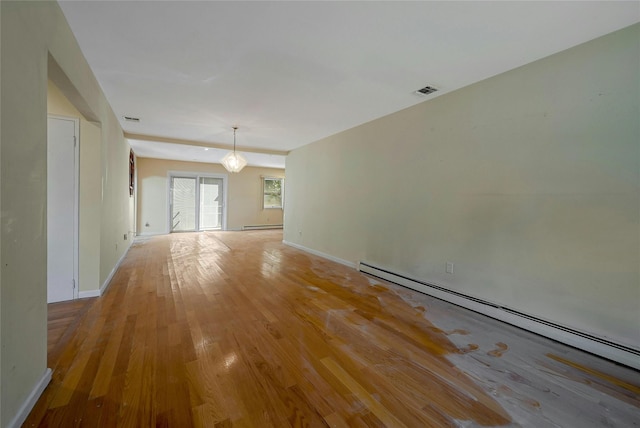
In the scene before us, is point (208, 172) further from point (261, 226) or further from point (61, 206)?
point (61, 206)

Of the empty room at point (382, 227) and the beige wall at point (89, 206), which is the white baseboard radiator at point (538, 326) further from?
the beige wall at point (89, 206)

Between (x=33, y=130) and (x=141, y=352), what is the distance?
152 cm

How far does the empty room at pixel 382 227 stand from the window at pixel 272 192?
221 inches

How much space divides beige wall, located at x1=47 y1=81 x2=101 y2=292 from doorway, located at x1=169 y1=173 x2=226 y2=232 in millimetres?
5424

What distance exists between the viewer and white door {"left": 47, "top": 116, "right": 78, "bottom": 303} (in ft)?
8.49

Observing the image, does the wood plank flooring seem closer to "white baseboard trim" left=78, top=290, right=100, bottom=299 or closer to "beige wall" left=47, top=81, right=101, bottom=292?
"white baseboard trim" left=78, top=290, right=100, bottom=299

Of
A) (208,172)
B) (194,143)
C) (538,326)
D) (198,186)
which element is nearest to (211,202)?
(198,186)

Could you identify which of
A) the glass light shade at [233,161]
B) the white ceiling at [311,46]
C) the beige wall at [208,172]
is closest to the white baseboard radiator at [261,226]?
the beige wall at [208,172]

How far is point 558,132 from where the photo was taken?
7.03 ft

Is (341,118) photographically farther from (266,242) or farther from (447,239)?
(266,242)

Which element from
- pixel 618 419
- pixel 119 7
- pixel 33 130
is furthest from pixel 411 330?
pixel 119 7

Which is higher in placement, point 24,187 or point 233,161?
point 233,161

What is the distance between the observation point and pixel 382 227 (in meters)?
3.80

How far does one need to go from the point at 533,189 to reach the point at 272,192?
26.8 ft
